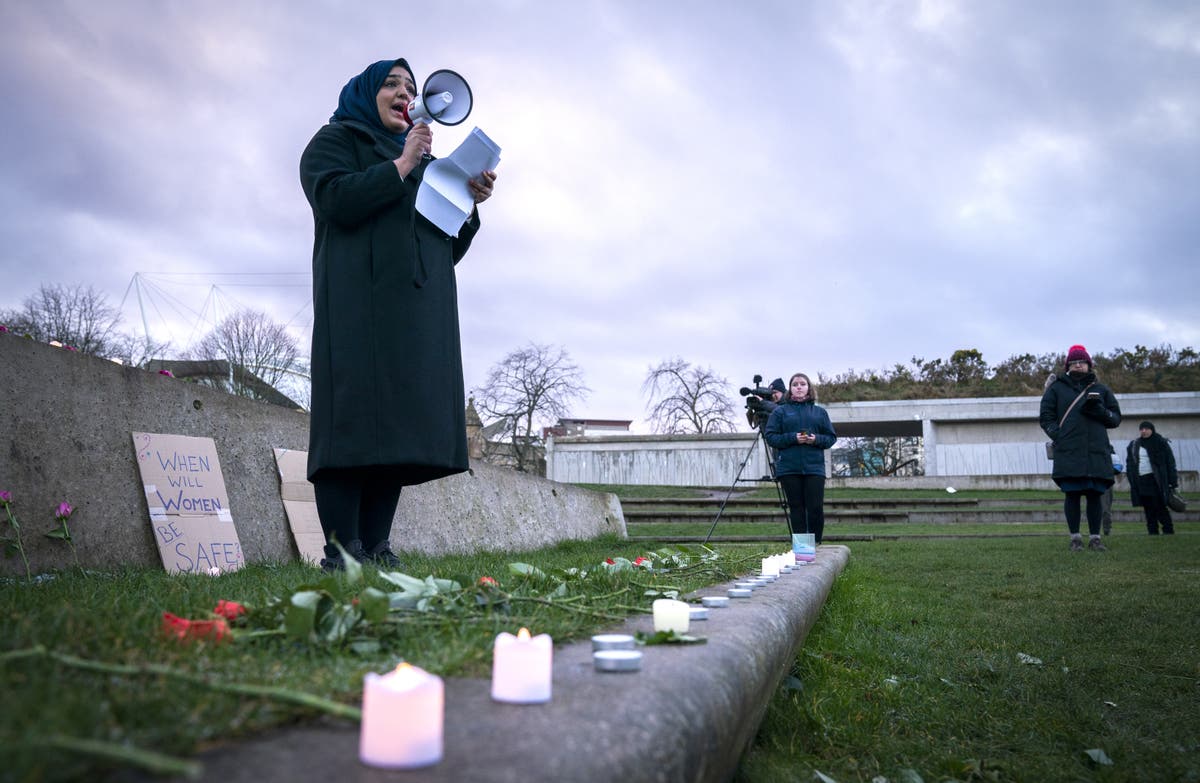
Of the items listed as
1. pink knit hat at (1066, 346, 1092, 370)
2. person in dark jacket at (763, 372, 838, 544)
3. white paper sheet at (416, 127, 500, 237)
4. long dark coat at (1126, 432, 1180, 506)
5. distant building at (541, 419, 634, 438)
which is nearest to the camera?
white paper sheet at (416, 127, 500, 237)

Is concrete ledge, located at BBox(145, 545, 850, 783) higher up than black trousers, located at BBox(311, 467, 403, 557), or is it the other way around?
black trousers, located at BBox(311, 467, 403, 557)

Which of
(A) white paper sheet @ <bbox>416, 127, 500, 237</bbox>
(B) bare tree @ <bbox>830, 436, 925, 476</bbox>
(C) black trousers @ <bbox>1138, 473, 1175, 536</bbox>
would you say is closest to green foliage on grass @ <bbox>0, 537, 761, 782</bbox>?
(A) white paper sheet @ <bbox>416, 127, 500, 237</bbox>

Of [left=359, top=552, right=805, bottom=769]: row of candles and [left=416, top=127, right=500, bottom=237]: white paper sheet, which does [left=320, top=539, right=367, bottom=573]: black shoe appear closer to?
[left=416, top=127, right=500, bottom=237]: white paper sheet

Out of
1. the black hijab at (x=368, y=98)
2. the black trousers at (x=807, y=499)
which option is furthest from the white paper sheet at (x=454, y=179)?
the black trousers at (x=807, y=499)

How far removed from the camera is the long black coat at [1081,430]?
320 inches

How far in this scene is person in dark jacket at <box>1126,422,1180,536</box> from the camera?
36.6 ft

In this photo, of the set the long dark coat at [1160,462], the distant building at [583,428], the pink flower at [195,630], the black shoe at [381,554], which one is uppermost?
the distant building at [583,428]

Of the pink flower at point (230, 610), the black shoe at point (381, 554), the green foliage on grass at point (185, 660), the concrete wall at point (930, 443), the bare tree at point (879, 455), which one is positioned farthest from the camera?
the bare tree at point (879, 455)

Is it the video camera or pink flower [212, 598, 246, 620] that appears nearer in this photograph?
pink flower [212, 598, 246, 620]

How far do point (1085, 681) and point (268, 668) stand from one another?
2.62m

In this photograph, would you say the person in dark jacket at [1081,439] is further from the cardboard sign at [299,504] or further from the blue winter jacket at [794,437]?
the cardboard sign at [299,504]

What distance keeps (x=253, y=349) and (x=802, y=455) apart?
79.6ft

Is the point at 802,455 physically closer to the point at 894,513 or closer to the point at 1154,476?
the point at 1154,476

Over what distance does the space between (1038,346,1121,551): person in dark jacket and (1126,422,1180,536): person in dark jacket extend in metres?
3.56
